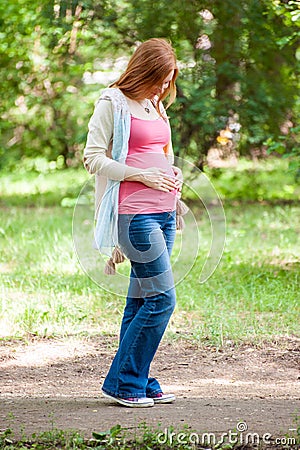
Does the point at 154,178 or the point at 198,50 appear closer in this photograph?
the point at 154,178

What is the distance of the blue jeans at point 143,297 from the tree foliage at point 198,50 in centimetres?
596

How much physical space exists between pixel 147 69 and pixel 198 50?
674 centimetres

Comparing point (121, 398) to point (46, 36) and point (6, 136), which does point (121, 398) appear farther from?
point (6, 136)

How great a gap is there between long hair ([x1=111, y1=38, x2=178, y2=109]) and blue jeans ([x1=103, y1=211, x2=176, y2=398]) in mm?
607

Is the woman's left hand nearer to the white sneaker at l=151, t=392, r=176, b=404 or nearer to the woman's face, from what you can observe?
the woman's face

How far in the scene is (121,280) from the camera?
4391mm

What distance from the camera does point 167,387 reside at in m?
4.87

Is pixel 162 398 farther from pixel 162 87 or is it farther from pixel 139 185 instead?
pixel 162 87

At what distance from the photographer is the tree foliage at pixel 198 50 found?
33.8ft

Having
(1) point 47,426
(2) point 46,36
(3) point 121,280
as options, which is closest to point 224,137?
(2) point 46,36

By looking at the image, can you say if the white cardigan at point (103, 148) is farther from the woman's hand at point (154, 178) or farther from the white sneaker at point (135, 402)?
the white sneaker at point (135, 402)

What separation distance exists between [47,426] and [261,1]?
280 inches

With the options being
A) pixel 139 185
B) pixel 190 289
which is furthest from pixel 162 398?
pixel 190 289

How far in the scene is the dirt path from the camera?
390 cm
